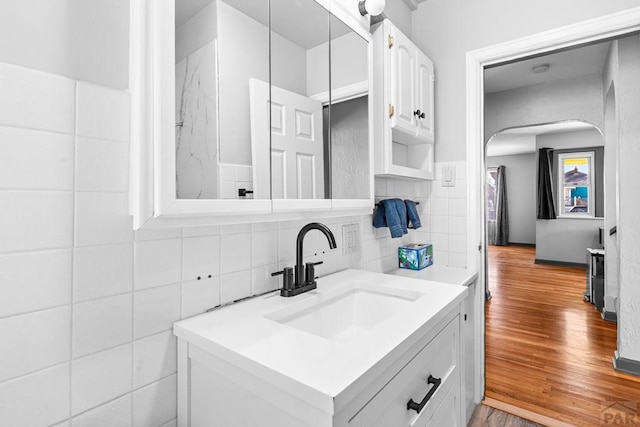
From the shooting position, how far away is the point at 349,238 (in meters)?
1.55

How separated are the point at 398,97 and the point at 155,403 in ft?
4.90

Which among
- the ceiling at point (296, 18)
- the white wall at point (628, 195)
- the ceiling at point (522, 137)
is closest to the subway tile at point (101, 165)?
the ceiling at point (296, 18)

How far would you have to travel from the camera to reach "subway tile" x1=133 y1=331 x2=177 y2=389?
80 cm

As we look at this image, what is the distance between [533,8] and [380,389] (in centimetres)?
203

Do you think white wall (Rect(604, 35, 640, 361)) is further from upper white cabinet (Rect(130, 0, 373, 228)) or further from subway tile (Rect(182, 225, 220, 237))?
subway tile (Rect(182, 225, 220, 237))

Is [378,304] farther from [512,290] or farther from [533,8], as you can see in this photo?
[512,290]

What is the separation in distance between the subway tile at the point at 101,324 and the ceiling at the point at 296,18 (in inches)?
27.3

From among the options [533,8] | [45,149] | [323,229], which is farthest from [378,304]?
[533,8]

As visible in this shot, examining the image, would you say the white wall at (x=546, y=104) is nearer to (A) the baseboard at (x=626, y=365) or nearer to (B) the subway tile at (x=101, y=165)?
(A) the baseboard at (x=626, y=365)

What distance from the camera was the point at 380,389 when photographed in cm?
70

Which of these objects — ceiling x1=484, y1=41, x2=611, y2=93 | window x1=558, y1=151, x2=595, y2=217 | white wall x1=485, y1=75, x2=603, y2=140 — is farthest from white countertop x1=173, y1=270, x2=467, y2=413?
window x1=558, y1=151, x2=595, y2=217

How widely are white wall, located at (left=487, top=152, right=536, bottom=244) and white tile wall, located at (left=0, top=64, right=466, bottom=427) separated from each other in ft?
28.7

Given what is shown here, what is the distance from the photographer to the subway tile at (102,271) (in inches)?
27.7
